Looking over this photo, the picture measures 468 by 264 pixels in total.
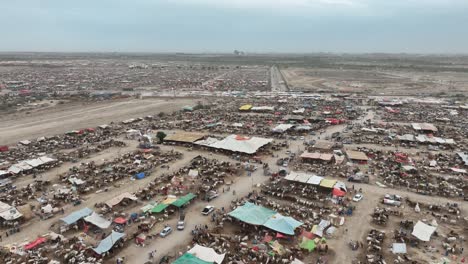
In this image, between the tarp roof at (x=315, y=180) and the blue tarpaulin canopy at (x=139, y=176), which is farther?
the blue tarpaulin canopy at (x=139, y=176)

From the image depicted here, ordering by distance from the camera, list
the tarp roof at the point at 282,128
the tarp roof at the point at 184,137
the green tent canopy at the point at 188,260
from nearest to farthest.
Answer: the green tent canopy at the point at 188,260
the tarp roof at the point at 184,137
the tarp roof at the point at 282,128

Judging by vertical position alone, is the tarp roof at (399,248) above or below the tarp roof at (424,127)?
below

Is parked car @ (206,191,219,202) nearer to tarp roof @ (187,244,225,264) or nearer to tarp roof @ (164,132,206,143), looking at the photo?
tarp roof @ (187,244,225,264)

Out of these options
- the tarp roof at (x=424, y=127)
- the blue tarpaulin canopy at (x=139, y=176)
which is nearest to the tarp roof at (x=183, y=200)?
the blue tarpaulin canopy at (x=139, y=176)

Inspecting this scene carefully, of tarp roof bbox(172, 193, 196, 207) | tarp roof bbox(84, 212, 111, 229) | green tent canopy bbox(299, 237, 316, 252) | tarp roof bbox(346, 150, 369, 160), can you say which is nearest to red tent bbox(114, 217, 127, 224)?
tarp roof bbox(84, 212, 111, 229)

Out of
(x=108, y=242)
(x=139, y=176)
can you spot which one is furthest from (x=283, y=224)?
A: (x=139, y=176)

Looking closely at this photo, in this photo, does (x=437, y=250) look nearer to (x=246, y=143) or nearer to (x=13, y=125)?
(x=246, y=143)

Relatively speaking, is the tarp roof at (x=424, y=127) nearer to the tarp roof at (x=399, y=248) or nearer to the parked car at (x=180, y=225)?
the tarp roof at (x=399, y=248)

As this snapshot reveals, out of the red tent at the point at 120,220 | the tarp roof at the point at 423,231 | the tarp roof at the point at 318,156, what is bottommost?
the red tent at the point at 120,220
